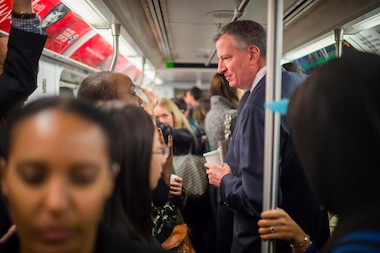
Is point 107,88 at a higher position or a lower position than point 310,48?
lower

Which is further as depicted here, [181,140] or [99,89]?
[181,140]

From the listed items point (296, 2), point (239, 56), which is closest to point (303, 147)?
point (239, 56)

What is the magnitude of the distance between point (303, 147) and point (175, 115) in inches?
116

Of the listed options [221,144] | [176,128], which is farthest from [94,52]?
[221,144]

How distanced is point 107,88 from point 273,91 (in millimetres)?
910

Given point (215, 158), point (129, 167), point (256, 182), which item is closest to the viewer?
point (129, 167)

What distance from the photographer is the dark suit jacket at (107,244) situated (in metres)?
0.90

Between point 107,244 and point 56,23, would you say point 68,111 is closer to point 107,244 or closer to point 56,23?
point 107,244

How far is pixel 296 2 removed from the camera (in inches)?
98.1

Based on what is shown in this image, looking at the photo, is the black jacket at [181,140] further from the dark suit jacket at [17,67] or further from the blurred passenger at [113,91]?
the dark suit jacket at [17,67]

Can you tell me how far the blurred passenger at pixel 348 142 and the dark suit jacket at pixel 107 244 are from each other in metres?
0.53

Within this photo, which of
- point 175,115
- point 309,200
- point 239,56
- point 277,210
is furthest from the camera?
point 175,115

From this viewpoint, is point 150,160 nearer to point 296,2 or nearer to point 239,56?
point 239,56

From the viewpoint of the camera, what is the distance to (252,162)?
1.63 metres
